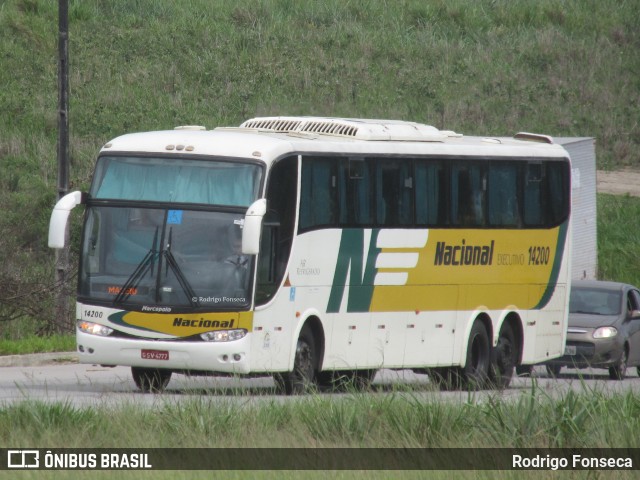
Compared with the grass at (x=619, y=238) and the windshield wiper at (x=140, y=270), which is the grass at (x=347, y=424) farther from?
the grass at (x=619, y=238)

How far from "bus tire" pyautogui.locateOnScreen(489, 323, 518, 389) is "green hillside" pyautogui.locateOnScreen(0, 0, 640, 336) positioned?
25301 mm

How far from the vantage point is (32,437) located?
11234 millimetres

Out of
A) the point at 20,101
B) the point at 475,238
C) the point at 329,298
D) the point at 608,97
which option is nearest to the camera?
the point at 329,298

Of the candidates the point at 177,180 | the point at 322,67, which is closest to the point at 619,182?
the point at 322,67

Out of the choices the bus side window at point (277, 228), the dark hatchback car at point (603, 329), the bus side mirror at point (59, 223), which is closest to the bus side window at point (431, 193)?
Result: the bus side window at point (277, 228)

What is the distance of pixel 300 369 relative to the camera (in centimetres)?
1800

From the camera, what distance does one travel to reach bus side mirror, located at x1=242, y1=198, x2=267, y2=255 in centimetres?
1673

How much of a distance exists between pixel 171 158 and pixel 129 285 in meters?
1.71

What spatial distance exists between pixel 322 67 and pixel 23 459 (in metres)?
47.5

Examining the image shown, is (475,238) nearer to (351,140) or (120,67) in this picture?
(351,140)

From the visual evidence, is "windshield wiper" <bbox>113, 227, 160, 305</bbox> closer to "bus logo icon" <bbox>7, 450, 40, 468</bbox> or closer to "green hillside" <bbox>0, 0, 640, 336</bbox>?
"bus logo icon" <bbox>7, 450, 40, 468</bbox>

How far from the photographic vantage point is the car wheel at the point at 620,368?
25.1 m

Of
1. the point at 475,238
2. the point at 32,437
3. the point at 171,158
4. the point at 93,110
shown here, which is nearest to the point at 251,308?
the point at 171,158

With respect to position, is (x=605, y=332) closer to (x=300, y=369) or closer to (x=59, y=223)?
(x=300, y=369)
